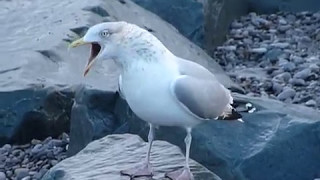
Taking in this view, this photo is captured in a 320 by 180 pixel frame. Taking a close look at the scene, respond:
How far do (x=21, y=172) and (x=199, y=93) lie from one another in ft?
6.17

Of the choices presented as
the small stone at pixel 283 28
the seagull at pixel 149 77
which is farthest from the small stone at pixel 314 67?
the seagull at pixel 149 77

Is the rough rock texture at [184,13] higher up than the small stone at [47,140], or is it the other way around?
the rough rock texture at [184,13]

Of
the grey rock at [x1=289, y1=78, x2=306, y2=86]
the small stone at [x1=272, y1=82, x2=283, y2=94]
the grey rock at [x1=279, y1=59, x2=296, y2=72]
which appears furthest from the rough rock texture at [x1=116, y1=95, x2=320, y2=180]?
Answer: the grey rock at [x1=279, y1=59, x2=296, y2=72]

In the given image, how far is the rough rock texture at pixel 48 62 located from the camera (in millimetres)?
6090

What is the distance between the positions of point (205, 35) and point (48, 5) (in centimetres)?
148

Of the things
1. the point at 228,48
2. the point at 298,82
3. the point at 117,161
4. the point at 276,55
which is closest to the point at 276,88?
the point at 298,82

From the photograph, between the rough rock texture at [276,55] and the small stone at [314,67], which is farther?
the small stone at [314,67]

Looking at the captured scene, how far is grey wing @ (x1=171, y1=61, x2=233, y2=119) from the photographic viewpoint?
Answer: 4.16m

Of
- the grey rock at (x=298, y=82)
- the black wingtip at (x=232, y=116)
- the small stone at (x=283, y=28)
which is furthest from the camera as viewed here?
the small stone at (x=283, y=28)

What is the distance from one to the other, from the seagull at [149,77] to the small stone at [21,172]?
5.33 ft

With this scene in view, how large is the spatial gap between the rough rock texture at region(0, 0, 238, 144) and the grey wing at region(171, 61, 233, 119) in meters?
1.25

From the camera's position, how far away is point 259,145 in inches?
198

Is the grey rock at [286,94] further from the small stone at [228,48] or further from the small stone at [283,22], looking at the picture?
the small stone at [283,22]

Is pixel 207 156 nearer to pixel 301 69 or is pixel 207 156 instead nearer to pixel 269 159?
pixel 269 159
